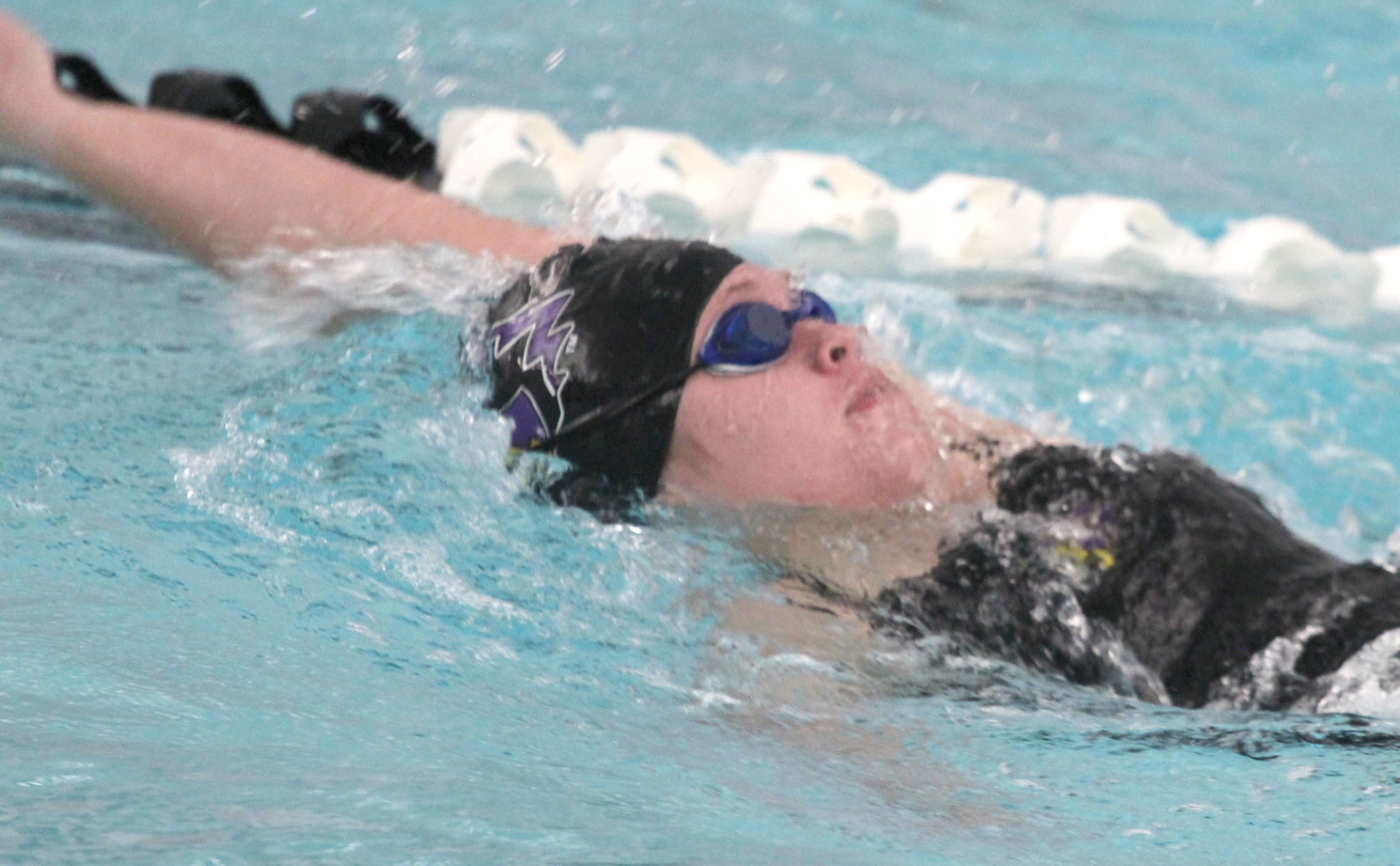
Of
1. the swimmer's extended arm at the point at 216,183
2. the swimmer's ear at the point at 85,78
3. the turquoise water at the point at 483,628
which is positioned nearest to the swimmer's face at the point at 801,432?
the turquoise water at the point at 483,628

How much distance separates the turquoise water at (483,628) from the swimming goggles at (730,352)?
175 mm

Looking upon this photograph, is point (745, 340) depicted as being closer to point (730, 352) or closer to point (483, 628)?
point (730, 352)

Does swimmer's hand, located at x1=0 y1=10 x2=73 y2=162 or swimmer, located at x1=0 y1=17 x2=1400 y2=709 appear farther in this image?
swimmer's hand, located at x1=0 y1=10 x2=73 y2=162

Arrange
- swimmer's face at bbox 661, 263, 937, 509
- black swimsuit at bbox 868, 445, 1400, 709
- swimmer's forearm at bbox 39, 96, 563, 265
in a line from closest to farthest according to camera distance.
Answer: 1. black swimsuit at bbox 868, 445, 1400, 709
2. swimmer's face at bbox 661, 263, 937, 509
3. swimmer's forearm at bbox 39, 96, 563, 265

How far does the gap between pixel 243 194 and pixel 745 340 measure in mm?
1306

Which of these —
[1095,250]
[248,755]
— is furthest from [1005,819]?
[1095,250]

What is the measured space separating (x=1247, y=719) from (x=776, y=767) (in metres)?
0.61

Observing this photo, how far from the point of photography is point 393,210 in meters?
2.86

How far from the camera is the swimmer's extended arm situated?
2.81m

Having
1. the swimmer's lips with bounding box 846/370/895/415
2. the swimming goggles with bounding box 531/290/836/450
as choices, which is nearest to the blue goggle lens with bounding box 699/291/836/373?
the swimming goggles with bounding box 531/290/836/450

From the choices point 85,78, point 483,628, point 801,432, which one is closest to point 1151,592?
point 801,432

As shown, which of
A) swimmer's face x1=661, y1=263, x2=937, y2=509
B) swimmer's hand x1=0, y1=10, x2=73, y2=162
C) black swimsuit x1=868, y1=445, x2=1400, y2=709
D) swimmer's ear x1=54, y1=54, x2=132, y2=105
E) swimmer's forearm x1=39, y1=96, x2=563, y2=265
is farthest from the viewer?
swimmer's ear x1=54, y1=54, x2=132, y2=105

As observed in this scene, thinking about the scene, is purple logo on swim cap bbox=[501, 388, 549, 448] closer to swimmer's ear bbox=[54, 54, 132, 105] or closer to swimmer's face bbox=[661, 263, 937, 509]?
swimmer's face bbox=[661, 263, 937, 509]

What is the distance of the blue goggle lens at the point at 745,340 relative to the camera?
6.68ft
